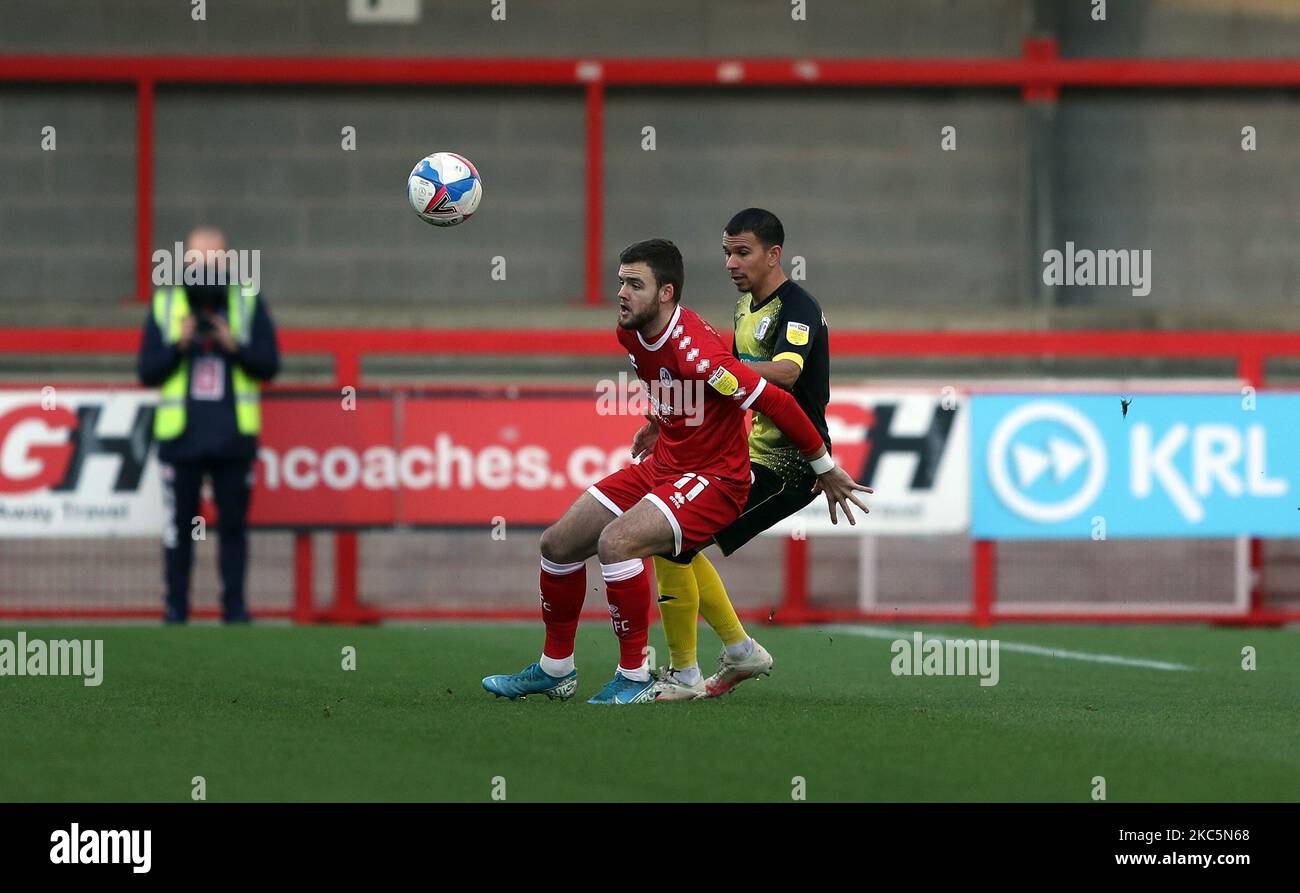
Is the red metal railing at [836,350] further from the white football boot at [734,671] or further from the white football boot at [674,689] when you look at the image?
the white football boot at [674,689]

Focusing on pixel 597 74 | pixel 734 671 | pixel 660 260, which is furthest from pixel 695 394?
pixel 597 74

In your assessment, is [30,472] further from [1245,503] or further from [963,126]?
[963,126]

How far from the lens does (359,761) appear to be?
5.87 metres

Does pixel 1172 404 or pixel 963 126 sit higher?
pixel 963 126

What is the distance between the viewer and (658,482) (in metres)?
7.33

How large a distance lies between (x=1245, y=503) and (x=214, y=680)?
20.7 feet

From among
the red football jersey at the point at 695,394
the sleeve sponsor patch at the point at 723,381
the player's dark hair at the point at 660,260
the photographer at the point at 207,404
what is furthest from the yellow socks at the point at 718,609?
the photographer at the point at 207,404

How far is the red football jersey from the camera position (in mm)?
6992

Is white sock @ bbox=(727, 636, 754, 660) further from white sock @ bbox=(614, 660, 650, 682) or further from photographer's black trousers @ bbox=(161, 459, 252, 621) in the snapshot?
photographer's black trousers @ bbox=(161, 459, 252, 621)

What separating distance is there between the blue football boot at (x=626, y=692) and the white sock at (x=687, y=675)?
208 millimetres

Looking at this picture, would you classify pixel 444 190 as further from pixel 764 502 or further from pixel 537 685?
pixel 537 685

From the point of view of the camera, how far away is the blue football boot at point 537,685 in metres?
7.36

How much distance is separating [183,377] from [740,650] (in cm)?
512
